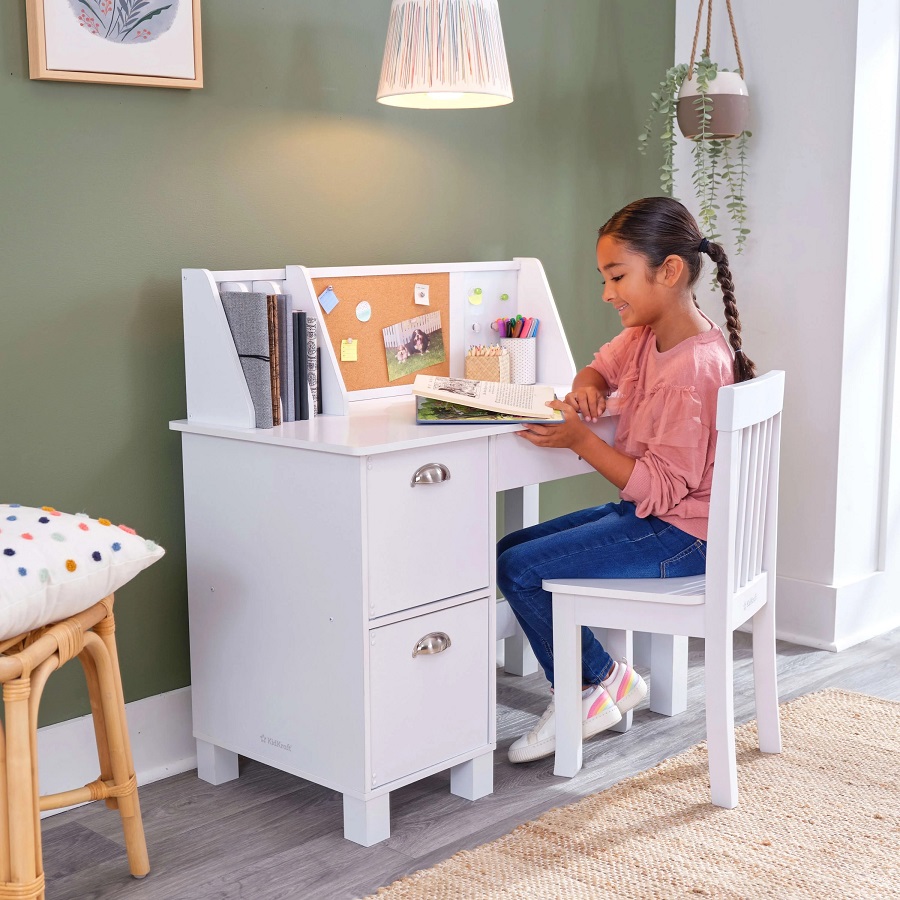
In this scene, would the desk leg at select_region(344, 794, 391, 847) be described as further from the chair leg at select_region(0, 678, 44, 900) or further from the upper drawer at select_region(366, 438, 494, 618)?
the chair leg at select_region(0, 678, 44, 900)

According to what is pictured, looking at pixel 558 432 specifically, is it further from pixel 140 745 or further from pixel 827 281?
pixel 827 281

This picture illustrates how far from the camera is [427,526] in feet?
6.69

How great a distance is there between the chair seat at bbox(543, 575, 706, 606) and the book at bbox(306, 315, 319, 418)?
55 cm

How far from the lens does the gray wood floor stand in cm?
190

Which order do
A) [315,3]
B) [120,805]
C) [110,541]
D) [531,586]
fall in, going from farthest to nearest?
[315,3], [531,586], [120,805], [110,541]

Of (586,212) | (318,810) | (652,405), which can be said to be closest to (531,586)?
(652,405)

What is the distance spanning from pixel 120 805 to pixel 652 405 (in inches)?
45.0

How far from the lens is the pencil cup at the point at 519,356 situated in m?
2.73

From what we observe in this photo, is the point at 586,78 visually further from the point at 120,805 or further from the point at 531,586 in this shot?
the point at 120,805

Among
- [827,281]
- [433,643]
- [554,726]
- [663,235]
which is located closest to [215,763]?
[433,643]

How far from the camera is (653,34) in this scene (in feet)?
10.5

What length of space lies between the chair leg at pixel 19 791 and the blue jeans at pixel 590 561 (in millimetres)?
989

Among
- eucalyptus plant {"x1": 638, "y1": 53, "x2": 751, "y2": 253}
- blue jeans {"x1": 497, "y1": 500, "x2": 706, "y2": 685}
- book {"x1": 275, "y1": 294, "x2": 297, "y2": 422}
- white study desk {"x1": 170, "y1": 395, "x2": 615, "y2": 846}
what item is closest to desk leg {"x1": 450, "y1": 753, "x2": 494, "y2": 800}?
white study desk {"x1": 170, "y1": 395, "x2": 615, "y2": 846}

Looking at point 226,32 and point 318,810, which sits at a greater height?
point 226,32
